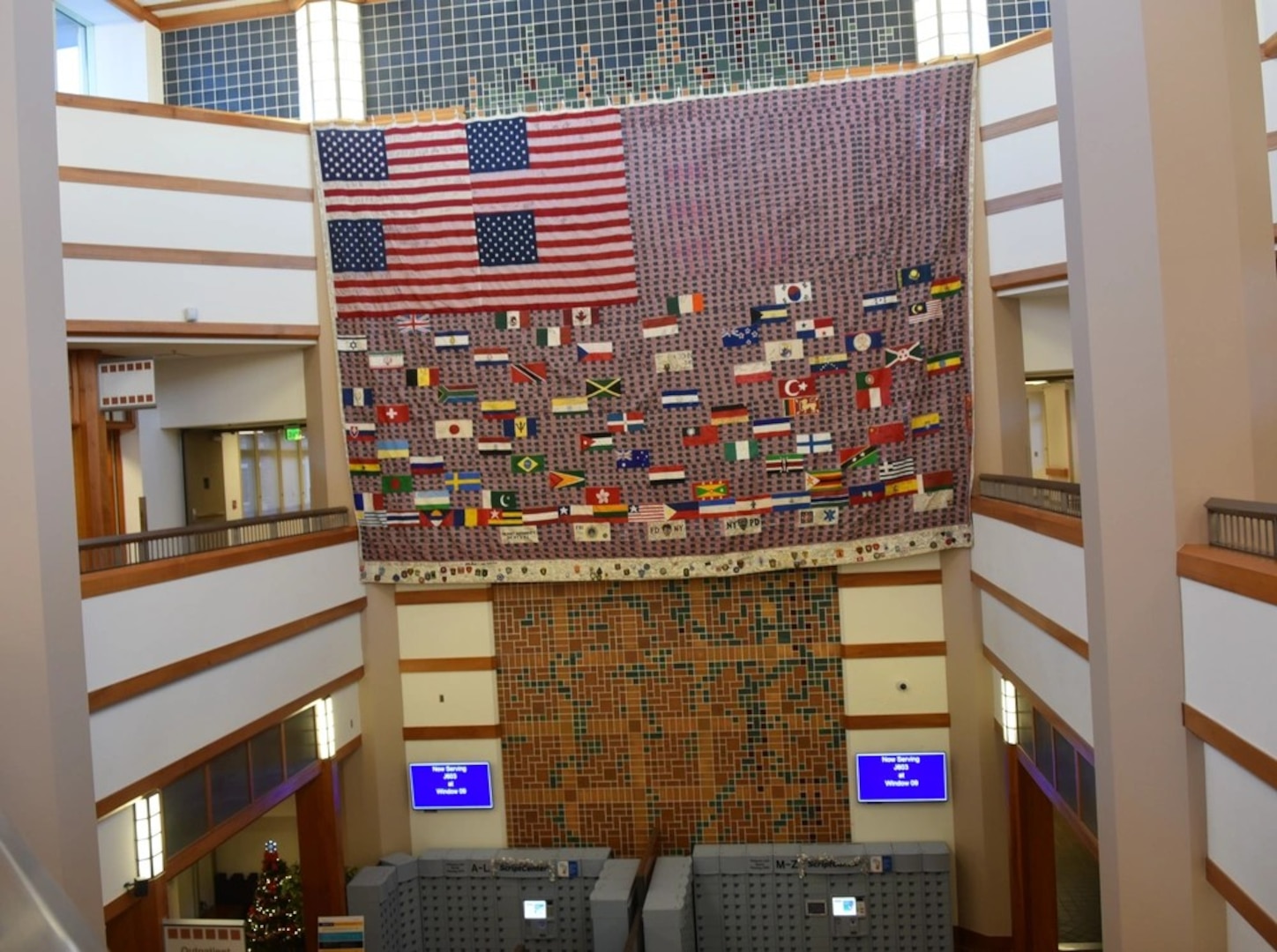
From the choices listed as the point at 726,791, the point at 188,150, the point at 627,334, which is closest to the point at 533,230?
the point at 627,334

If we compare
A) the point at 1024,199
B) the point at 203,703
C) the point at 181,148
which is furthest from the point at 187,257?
the point at 1024,199

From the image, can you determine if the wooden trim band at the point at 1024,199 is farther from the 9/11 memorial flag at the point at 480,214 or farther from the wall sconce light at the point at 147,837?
the wall sconce light at the point at 147,837

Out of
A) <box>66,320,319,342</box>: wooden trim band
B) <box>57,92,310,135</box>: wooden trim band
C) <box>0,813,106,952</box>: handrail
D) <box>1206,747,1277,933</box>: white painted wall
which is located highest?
<box>57,92,310,135</box>: wooden trim band

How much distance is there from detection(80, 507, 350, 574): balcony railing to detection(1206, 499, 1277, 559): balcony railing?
281 inches

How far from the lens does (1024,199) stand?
33.7 ft

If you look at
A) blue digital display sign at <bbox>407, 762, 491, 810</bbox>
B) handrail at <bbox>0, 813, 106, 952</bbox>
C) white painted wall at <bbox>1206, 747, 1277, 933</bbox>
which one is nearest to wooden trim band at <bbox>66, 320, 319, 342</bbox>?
blue digital display sign at <bbox>407, 762, 491, 810</bbox>

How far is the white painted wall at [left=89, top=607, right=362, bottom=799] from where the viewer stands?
7.75m

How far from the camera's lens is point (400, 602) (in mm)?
12398

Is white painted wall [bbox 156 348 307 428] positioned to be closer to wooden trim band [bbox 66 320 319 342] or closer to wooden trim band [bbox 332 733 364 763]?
wooden trim band [bbox 66 320 319 342]

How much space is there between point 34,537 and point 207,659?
300 cm

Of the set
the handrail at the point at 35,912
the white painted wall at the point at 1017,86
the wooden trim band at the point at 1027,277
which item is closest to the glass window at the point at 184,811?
the handrail at the point at 35,912

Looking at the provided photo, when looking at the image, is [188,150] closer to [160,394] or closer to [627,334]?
[160,394]

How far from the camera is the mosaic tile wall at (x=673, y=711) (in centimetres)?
1184

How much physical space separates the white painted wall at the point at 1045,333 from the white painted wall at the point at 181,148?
7704mm
